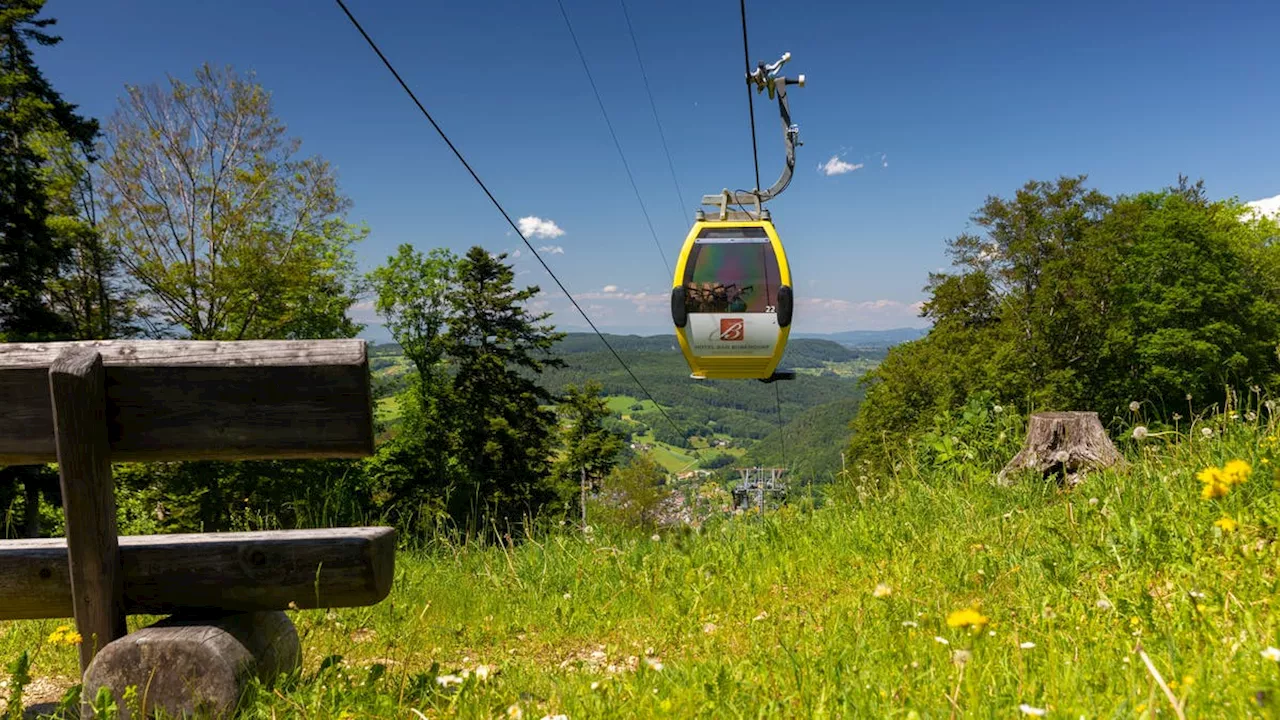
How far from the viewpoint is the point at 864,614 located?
8.34 feet

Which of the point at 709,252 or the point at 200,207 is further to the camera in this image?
the point at 200,207

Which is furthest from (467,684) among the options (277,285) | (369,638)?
(277,285)

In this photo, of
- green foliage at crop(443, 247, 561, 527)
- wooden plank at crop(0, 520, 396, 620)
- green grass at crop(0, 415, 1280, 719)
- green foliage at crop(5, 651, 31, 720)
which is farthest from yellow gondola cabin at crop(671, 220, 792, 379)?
green foliage at crop(443, 247, 561, 527)

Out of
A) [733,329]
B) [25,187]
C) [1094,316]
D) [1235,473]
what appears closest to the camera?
[1235,473]

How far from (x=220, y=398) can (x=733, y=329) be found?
328 inches

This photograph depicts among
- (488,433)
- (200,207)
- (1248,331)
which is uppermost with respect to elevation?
(200,207)

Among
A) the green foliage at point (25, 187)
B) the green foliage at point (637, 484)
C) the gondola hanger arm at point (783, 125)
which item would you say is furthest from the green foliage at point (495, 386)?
the gondola hanger arm at point (783, 125)

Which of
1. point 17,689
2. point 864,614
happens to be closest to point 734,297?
point 864,614

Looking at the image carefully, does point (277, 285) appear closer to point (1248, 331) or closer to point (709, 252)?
point (709, 252)

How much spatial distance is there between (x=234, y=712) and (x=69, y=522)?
2.47 feet

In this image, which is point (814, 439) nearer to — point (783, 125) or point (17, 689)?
point (783, 125)

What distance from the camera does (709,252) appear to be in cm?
1021

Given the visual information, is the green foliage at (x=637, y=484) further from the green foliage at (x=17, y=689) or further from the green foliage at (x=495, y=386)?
the green foliage at (x=17, y=689)

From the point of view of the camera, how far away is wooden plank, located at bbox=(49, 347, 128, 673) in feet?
Result: 6.49
